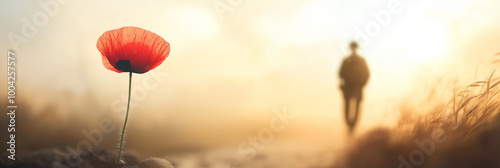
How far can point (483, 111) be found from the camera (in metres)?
3.50

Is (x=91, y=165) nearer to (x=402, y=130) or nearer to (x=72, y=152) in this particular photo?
(x=72, y=152)

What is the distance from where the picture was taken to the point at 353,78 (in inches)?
213

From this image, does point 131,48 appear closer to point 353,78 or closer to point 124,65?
point 124,65

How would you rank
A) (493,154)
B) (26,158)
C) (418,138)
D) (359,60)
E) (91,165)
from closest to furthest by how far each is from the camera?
(26,158) → (91,165) → (493,154) → (418,138) → (359,60)

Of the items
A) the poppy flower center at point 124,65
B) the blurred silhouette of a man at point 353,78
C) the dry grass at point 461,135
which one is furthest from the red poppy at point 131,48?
the blurred silhouette of a man at point 353,78

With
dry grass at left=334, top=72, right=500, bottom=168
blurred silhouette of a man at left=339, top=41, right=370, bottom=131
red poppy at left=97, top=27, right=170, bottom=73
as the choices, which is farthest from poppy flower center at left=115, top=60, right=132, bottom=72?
blurred silhouette of a man at left=339, top=41, right=370, bottom=131

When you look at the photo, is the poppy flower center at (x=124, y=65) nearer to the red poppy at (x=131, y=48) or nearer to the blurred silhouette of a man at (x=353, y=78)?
the red poppy at (x=131, y=48)

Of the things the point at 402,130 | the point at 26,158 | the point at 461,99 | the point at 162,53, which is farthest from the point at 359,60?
the point at 26,158

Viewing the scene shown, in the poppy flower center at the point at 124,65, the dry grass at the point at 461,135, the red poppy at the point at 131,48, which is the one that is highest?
the red poppy at the point at 131,48

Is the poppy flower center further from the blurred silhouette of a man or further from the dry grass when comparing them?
the blurred silhouette of a man

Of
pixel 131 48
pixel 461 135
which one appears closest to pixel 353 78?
pixel 461 135

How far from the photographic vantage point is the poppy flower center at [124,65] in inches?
103

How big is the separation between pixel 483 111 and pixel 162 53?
2451 mm

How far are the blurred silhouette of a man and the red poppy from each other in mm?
3204
